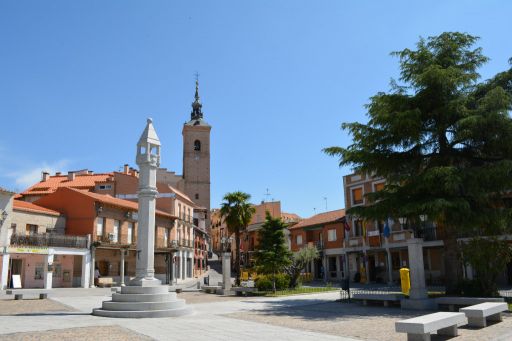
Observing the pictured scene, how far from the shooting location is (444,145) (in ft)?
61.7

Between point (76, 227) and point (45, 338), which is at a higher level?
point (76, 227)

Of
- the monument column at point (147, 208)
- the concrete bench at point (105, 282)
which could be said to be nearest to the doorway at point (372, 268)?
the concrete bench at point (105, 282)

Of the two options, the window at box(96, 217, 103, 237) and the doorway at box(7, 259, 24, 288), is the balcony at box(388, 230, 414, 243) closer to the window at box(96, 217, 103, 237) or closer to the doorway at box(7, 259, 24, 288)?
the window at box(96, 217, 103, 237)

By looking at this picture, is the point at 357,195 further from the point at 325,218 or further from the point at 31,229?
the point at 31,229

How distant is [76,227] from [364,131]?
27.1 m

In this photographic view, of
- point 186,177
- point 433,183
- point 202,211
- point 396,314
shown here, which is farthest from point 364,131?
point 186,177

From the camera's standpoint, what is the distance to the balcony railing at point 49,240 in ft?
102

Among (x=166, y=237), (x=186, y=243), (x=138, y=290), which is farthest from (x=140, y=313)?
(x=186, y=243)

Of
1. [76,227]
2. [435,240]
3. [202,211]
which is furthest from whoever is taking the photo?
[202,211]

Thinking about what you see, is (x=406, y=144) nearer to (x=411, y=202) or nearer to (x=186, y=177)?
(x=411, y=202)

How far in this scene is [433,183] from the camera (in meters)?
16.8

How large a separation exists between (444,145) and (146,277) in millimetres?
13462

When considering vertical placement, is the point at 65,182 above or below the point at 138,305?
above

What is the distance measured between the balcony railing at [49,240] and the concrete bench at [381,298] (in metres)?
24.4
